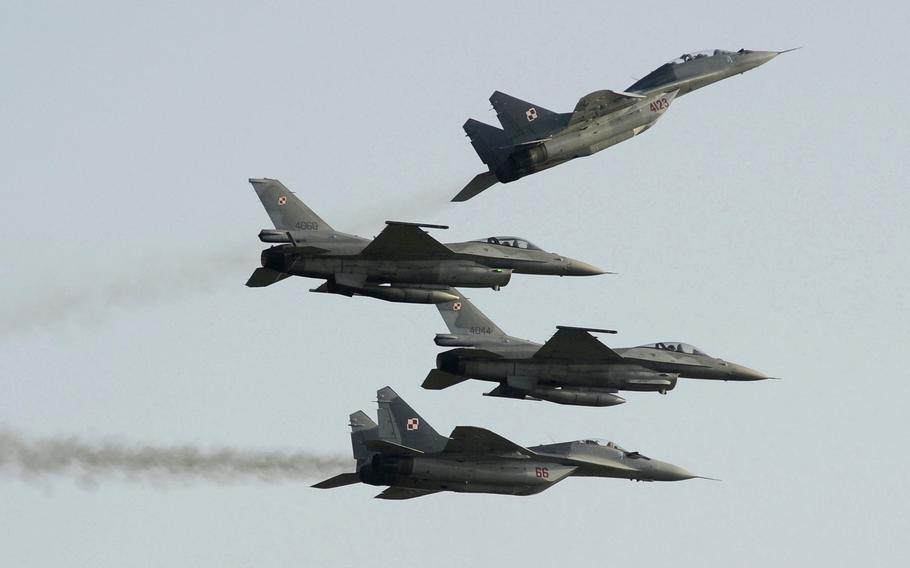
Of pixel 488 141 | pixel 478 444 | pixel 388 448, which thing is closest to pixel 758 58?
pixel 488 141

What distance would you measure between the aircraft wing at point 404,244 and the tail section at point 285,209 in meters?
2.16

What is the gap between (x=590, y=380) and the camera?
5669 cm

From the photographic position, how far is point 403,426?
2240 inches

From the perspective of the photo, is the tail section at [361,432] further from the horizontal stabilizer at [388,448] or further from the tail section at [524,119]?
the tail section at [524,119]

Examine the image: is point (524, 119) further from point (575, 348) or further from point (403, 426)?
point (403, 426)

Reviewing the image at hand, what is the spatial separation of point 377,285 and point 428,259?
2111 millimetres

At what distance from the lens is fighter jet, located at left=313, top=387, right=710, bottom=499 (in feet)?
178

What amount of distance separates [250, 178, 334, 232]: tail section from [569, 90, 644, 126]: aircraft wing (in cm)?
997

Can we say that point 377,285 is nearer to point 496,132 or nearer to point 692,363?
point 496,132

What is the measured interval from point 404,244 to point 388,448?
7.21 metres

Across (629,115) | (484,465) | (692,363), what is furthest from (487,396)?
(629,115)

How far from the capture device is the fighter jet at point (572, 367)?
186 feet

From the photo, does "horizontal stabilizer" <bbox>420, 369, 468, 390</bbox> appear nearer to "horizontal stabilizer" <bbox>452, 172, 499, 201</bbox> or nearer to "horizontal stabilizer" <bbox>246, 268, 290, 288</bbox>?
"horizontal stabilizer" <bbox>452, 172, 499, 201</bbox>

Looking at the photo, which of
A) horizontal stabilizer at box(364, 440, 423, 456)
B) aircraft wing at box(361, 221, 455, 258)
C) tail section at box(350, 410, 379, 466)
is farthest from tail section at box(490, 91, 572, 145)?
tail section at box(350, 410, 379, 466)
